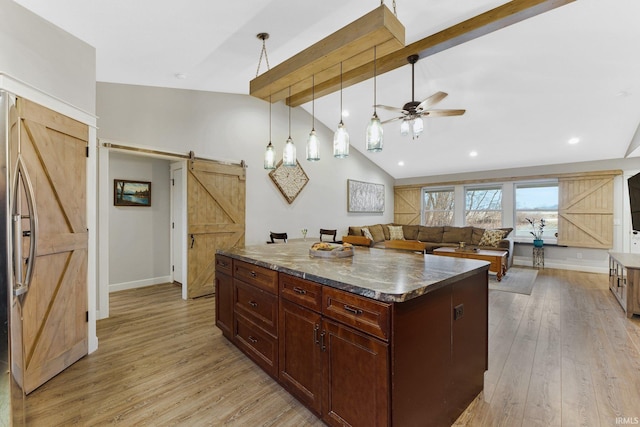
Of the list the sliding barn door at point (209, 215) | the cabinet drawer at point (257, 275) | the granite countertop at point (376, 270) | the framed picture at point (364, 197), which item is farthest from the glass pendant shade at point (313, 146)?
the framed picture at point (364, 197)

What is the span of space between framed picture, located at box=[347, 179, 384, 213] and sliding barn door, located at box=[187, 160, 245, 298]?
313 cm

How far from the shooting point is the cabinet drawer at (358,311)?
132 centimetres

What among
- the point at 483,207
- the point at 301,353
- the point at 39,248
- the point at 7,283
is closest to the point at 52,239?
the point at 39,248

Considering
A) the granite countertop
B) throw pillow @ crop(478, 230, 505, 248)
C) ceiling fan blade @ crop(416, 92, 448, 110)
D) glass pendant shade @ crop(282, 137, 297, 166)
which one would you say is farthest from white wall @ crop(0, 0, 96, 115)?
throw pillow @ crop(478, 230, 505, 248)

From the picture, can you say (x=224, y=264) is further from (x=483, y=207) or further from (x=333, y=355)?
(x=483, y=207)

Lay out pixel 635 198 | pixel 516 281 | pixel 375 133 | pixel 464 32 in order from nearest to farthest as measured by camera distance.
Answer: pixel 375 133 < pixel 464 32 < pixel 635 198 < pixel 516 281

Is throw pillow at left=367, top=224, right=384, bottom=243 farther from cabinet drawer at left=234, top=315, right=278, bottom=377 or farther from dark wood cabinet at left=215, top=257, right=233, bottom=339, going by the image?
cabinet drawer at left=234, top=315, right=278, bottom=377

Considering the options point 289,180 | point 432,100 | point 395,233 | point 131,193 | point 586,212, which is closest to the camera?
point 432,100

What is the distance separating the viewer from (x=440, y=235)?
7539 mm

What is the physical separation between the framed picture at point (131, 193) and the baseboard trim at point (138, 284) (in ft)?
4.32

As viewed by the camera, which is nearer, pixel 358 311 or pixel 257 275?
pixel 358 311

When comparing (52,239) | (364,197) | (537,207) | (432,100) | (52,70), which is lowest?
(52,239)

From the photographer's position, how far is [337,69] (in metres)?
Result: 2.34

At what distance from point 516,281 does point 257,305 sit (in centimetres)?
515
